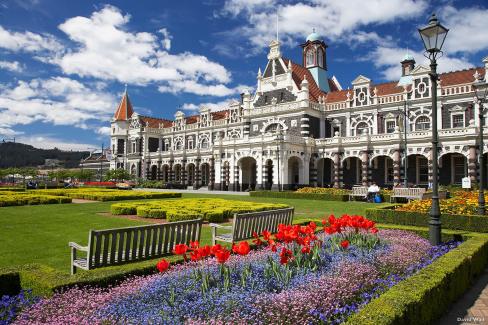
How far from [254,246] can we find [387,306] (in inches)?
163

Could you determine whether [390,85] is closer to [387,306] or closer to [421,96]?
[421,96]

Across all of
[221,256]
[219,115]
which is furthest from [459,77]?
[221,256]

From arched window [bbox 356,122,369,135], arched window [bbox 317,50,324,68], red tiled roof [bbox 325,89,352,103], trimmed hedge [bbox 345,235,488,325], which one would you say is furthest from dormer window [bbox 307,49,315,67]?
trimmed hedge [bbox 345,235,488,325]

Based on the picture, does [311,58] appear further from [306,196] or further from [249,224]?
[249,224]

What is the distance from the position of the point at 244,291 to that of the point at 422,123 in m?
38.4

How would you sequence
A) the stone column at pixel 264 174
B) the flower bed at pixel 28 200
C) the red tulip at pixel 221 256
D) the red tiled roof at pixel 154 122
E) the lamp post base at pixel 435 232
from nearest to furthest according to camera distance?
the red tulip at pixel 221 256, the lamp post base at pixel 435 232, the flower bed at pixel 28 200, the stone column at pixel 264 174, the red tiled roof at pixel 154 122

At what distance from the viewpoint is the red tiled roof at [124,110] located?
73.0 m

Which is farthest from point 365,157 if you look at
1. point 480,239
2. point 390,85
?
point 480,239

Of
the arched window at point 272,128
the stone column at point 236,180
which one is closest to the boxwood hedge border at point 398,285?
the stone column at point 236,180

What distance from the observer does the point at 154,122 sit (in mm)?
71438

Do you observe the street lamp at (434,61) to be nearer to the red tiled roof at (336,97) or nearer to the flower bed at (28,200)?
the flower bed at (28,200)

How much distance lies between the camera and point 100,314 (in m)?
4.29

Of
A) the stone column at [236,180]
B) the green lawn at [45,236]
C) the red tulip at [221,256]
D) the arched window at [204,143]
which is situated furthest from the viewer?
the arched window at [204,143]

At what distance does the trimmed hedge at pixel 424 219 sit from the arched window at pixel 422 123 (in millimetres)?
27684
